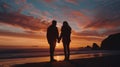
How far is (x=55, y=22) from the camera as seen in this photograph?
13.6m

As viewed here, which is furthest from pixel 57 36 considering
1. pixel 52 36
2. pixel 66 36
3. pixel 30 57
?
pixel 30 57

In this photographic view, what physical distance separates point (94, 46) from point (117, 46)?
1618 centimetres

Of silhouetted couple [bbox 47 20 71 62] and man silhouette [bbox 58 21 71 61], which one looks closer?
silhouetted couple [bbox 47 20 71 62]

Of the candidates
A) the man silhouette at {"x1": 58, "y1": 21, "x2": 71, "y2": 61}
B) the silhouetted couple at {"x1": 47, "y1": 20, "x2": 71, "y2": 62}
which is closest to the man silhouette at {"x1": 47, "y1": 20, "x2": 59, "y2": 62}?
the silhouetted couple at {"x1": 47, "y1": 20, "x2": 71, "y2": 62}

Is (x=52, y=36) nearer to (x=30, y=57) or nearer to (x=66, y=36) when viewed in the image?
(x=66, y=36)

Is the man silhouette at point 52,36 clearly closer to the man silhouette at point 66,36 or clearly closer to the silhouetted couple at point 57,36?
the silhouetted couple at point 57,36

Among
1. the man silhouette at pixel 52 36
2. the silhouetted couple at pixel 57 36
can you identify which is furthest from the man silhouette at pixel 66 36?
the man silhouette at pixel 52 36

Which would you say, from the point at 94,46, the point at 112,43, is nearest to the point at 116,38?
the point at 112,43

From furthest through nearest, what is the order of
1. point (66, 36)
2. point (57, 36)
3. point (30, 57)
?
point (30, 57) < point (66, 36) < point (57, 36)

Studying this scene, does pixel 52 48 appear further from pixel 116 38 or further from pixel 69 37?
pixel 116 38

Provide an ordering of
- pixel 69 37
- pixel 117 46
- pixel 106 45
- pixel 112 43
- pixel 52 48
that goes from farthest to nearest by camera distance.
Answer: pixel 106 45, pixel 112 43, pixel 117 46, pixel 69 37, pixel 52 48

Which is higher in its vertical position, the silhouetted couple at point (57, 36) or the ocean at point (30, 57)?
the silhouetted couple at point (57, 36)

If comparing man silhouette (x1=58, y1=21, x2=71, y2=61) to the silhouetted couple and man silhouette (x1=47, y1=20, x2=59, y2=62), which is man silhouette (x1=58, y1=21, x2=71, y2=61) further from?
man silhouette (x1=47, y1=20, x2=59, y2=62)

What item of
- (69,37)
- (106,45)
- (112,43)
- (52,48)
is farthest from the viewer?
(106,45)
